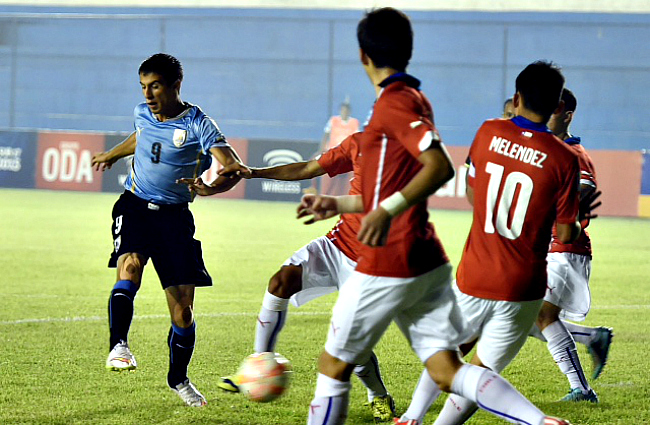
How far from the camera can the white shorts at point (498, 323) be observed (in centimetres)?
421

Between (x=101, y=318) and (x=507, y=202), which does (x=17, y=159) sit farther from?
(x=507, y=202)

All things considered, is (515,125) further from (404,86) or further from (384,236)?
(384,236)

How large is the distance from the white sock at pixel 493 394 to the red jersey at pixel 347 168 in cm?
175

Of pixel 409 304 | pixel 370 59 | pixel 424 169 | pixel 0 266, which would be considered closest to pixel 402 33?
pixel 370 59

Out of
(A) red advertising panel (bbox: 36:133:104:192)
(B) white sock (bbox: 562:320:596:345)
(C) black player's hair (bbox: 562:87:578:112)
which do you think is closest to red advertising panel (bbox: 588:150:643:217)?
(A) red advertising panel (bbox: 36:133:104:192)

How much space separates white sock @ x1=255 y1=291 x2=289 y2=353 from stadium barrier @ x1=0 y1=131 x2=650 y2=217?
16794mm

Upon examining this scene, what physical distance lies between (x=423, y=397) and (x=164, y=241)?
177cm

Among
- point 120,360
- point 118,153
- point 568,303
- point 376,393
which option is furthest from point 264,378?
point 568,303

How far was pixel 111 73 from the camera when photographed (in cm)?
3738

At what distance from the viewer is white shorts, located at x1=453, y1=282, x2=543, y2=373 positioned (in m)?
4.21

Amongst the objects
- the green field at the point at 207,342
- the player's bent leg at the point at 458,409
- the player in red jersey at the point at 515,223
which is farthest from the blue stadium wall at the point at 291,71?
the player's bent leg at the point at 458,409

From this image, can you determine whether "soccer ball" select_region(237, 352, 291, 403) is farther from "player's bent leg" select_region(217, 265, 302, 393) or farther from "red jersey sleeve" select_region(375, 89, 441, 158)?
"red jersey sleeve" select_region(375, 89, 441, 158)

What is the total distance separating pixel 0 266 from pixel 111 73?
2632 centimetres

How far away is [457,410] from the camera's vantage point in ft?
13.9
